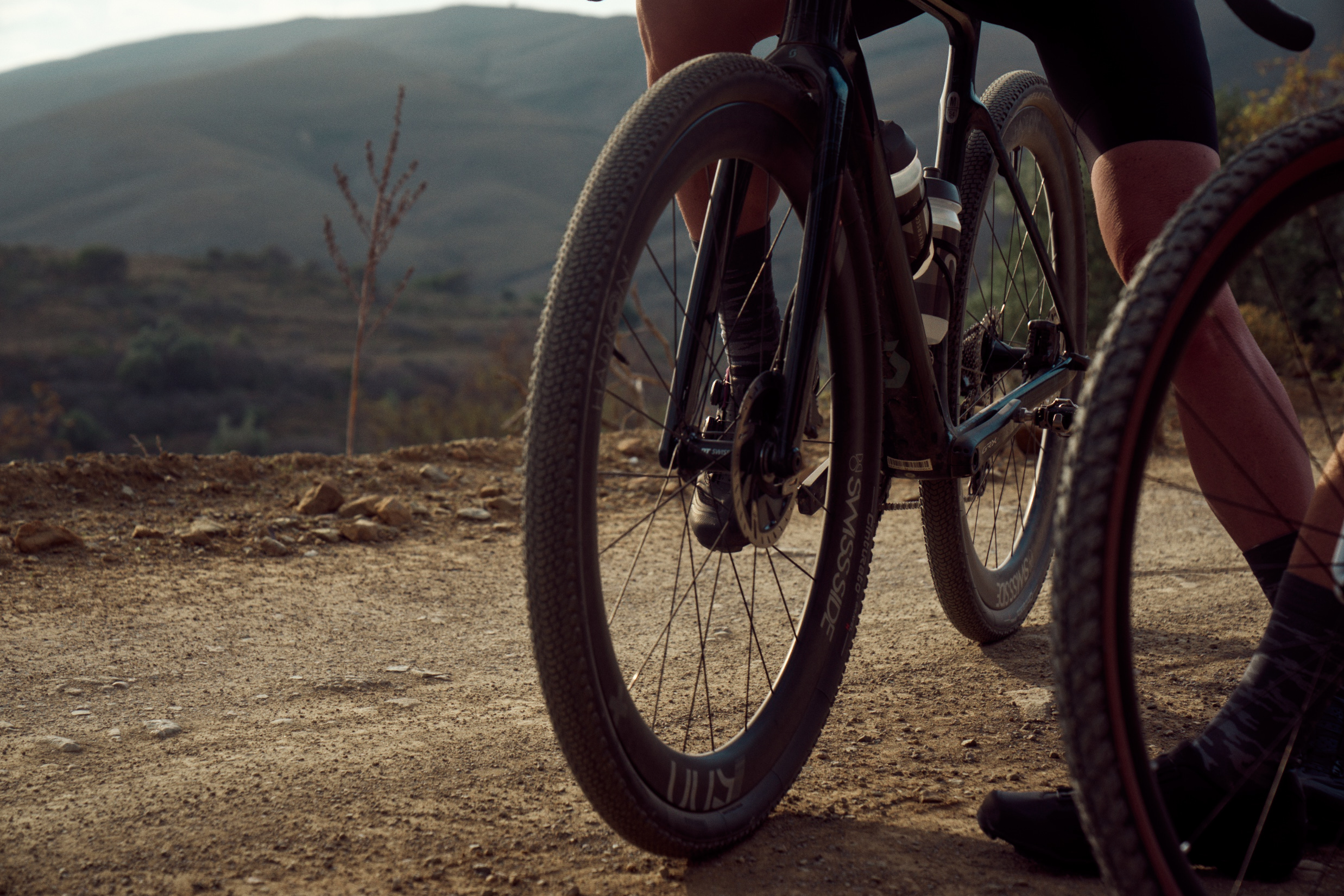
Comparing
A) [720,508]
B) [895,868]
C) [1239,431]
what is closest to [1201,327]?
[1239,431]

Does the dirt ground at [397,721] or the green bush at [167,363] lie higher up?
the dirt ground at [397,721]

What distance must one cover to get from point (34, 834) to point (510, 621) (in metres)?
1.31

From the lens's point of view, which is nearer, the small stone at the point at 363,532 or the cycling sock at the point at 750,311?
the cycling sock at the point at 750,311

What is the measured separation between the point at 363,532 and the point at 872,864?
7.60 feet

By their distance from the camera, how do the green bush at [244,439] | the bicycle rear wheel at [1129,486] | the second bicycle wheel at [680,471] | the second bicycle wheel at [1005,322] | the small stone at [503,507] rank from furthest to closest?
the green bush at [244,439]
the small stone at [503,507]
the second bicycle wheel at [1005,322]
the second bicycle wheel at [680,471]
the bicycle rear wheel at [1129,486]

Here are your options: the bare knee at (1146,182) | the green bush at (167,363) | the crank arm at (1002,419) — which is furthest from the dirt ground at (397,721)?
the green bush at (167,363)

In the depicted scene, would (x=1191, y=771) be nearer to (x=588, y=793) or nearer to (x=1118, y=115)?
(x=588, y=793)

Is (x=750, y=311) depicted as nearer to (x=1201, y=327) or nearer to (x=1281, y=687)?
(x=1201, y=327)

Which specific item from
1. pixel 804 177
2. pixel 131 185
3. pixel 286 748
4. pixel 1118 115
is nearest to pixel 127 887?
pixel 286 748

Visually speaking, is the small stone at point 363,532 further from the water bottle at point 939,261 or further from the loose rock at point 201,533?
the water bottle at point 939,261

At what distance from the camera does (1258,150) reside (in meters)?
1.05

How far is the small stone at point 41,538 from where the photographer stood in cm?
283

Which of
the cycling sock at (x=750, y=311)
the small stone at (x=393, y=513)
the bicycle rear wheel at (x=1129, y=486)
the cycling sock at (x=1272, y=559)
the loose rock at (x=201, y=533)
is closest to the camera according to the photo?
the bicycle rear wheel at (x=1129, y=486)

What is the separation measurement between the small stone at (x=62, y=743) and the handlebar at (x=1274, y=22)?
2.11 m
